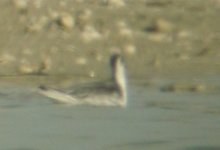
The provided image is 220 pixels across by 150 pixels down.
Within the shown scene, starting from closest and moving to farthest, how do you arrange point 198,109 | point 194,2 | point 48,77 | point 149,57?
point 198,109 → point 48,77 → point 149,57 → point 194,2

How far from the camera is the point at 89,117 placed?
13.8m

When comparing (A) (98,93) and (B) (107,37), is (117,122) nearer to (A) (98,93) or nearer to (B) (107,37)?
(A) (98,93)

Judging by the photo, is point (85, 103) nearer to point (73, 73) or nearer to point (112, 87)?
point (112, 87)

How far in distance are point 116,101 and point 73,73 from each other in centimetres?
182

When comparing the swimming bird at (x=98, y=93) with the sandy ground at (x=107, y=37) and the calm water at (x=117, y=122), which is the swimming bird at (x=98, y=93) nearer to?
the calm water at (x=117, y=122)

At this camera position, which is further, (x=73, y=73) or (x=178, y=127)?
(x=73, y=73)

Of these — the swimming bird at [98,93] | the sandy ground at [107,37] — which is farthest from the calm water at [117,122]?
the sandy ground at [107,37]

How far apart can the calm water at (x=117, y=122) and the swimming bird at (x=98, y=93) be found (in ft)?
0.37

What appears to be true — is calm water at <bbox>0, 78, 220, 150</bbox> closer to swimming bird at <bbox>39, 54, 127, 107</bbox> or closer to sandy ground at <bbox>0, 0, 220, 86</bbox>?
swimming bird at <bbox>39, 54, 127, 107</bbox>

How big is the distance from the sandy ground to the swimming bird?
0.72m

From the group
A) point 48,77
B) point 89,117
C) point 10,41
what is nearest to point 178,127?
point 89,117

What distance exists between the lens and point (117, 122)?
13.4 metres

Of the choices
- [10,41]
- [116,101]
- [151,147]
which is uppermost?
[10,41]

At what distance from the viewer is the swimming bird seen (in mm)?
14602
